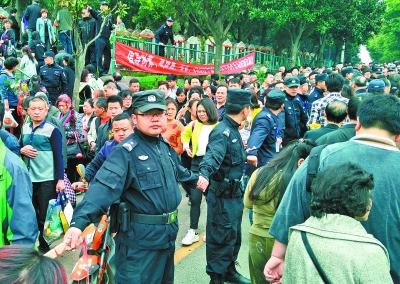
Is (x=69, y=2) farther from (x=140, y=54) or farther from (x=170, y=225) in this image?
(x=170, y=225)

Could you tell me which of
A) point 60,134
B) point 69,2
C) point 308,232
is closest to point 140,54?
point 69,2

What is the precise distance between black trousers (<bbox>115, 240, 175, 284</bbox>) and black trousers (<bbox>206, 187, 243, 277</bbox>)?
118cm

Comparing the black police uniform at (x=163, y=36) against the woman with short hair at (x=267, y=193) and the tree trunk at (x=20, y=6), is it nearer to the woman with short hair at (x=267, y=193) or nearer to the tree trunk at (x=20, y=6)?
the tree trunk at (x=20, y=6)

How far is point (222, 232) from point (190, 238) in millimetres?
1362

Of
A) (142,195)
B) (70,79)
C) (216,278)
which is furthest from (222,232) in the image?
(70,79)

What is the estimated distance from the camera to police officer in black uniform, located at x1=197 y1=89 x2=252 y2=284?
481 cm

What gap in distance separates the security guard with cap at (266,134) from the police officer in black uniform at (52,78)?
5.35 m

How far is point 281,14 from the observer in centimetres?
2547

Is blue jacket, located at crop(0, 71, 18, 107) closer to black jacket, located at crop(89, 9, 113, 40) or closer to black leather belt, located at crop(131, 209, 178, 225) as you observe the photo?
black jacket, located at crop(89, 9, 113, 40)

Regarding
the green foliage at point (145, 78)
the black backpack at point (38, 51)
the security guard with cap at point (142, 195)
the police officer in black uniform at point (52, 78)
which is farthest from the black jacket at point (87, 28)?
the security guard with cap at point (142, 195)

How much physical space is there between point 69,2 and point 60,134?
237 inches

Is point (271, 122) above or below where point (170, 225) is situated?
above

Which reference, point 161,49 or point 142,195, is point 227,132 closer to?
point 142,195

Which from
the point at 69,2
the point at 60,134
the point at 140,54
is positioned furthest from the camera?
the point at 140,54
